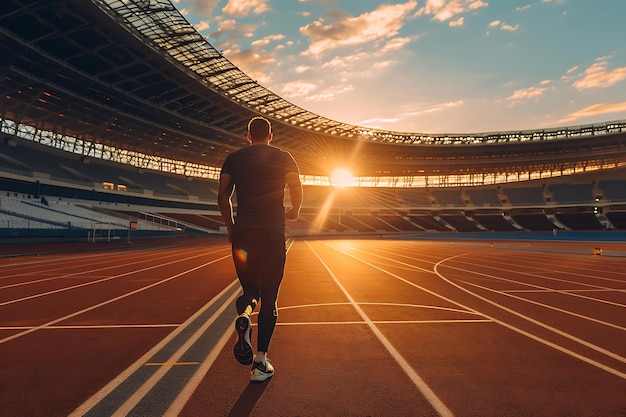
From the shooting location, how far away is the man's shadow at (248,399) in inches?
97.8

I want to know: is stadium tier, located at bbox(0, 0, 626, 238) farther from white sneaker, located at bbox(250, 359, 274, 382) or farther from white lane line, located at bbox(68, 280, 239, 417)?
white sneaker, located at bbox(250, 359, 274, 382)

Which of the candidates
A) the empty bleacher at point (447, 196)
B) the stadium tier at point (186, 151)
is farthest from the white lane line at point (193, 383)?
the empty bleacher at point (447, 196)

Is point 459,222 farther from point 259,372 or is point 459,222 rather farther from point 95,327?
point 259,372

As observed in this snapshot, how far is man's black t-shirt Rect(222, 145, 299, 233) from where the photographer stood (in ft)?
9.53

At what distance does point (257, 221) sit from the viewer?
288cm

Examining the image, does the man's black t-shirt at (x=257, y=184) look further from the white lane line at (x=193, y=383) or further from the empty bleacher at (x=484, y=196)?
the empty bleacher at (x=484, y=196)

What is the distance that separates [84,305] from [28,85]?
1428 inches

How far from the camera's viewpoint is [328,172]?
276ft

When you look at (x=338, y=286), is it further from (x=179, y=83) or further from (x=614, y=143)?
(x=614, y=143)

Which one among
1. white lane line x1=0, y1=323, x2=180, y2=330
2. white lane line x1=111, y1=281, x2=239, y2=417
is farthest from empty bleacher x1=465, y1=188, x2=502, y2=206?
white lane line x1=0, y1=323, x2=180, y2=330

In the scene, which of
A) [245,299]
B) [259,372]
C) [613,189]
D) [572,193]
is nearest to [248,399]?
[259,372]

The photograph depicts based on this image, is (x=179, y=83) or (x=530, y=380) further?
(x=179, y=83)

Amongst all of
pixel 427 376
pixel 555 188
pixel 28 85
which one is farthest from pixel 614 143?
pixel 28 85

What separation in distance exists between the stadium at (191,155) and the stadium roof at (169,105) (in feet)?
0.59
